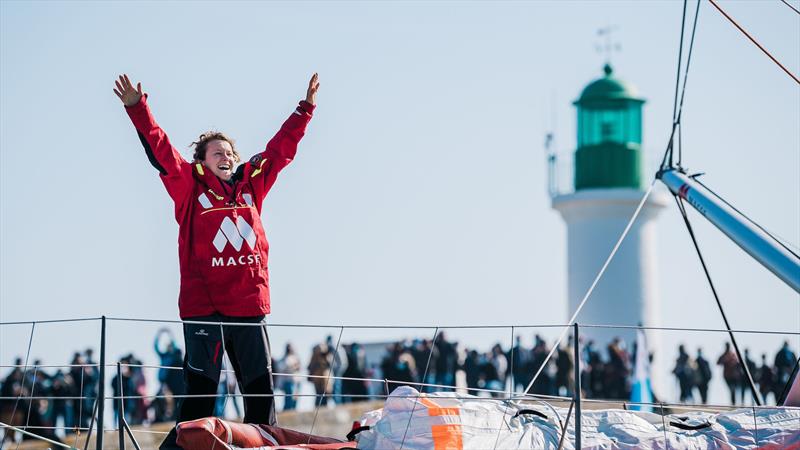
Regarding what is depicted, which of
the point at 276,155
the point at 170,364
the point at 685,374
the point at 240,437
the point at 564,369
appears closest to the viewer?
the point at 240,437

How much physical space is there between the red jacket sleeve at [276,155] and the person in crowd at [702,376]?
58.3 feet

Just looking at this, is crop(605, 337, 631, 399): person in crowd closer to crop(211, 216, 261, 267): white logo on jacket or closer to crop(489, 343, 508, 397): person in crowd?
crop(489, 343, 508, 397): person in crowd

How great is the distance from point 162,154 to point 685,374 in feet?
60.9

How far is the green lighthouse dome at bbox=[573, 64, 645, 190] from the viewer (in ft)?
114

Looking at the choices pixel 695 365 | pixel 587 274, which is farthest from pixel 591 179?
pixel 695 365

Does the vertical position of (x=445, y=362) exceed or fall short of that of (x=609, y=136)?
it falls short

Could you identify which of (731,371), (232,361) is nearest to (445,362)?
(731,371)

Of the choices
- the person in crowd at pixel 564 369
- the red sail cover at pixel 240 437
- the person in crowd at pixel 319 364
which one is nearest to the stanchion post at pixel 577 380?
the red sail cover at pixel 240 437

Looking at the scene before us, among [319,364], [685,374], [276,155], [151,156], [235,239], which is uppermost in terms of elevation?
[685,374]

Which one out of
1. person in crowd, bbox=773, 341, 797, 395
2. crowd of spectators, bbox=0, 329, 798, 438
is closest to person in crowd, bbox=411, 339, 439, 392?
crowd of spectators, bbox=0, 329, 798, 438

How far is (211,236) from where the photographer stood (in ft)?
25.6

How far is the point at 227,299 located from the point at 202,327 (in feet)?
0.64

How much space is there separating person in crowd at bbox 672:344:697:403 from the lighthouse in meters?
7.47

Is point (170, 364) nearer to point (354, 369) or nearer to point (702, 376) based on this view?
point (354, 369)
